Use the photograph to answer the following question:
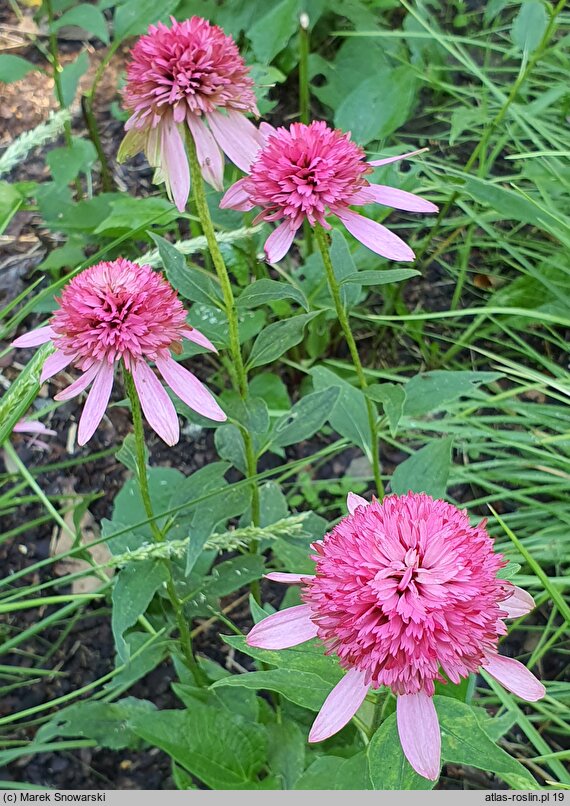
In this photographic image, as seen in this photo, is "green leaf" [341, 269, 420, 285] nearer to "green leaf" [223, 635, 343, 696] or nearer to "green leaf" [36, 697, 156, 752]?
"green leaf" [223, 635, 343, 696]

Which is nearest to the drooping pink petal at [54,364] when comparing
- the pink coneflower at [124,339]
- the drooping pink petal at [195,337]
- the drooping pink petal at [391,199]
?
the pink coneflower at [124,339]

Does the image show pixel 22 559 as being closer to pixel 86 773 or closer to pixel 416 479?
pixel 86 773

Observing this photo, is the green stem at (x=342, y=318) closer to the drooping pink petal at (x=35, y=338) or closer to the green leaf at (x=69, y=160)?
the drooping pink petal at (x=35, y=338)

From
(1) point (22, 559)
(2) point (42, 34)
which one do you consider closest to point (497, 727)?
(1) point (22, 559)

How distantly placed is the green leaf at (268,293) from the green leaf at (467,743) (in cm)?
40

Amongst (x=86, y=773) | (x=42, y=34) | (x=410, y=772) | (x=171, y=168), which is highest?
(x=42, y=34)

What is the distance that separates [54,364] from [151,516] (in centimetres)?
20

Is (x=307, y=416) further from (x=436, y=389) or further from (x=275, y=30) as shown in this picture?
(x=275, y=30)

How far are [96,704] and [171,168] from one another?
70 cm

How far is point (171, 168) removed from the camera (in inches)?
30.5

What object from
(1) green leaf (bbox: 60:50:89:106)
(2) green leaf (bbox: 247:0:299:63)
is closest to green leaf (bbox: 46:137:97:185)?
(1) green leaf (bbox: 60:50:89:106)

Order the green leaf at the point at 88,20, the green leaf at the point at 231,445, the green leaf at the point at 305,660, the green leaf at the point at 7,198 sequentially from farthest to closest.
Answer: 1. the green leaf at the point at 88,20
2. the green leaf at the point at 7,198
3. the green leaf at the point at 231,445
4. the green leaf at the point at 305,660

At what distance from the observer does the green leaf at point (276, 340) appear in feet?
2.75

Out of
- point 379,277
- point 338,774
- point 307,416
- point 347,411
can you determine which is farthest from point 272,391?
point 338,774
